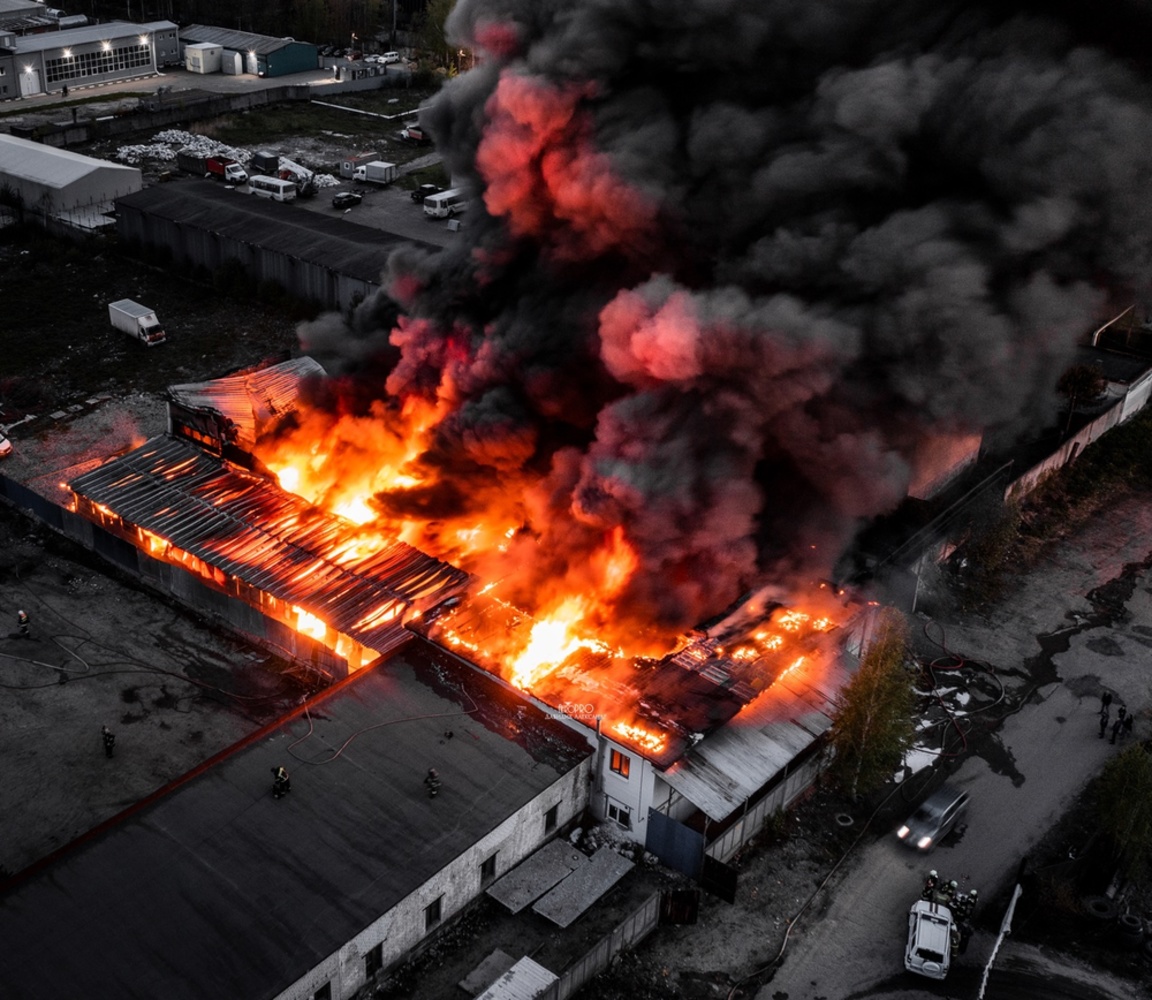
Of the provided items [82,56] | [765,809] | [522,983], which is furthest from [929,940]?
[82,56]

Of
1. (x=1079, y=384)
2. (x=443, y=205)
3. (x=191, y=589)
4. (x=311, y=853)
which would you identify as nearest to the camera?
(x=311, y=853)

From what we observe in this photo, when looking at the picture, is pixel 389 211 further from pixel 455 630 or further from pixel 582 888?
pixel 582 888

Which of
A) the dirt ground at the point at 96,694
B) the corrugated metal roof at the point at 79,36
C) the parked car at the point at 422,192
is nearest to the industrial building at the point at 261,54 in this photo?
the corrugated metal roof at the point at 79,36

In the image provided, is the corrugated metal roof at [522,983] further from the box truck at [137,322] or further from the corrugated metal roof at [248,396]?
the box truck at [137,322]

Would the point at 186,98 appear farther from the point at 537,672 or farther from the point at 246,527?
the point at 537,672

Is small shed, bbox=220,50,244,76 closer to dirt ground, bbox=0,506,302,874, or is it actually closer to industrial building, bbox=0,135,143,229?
industrial building, bbox=0,135,143,229
